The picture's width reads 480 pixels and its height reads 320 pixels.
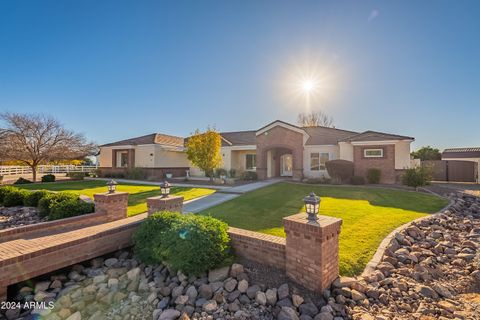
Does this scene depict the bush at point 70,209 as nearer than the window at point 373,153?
Yes

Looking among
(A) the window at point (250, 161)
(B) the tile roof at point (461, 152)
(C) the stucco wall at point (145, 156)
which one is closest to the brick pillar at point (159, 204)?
(A) the window at point (250, 161)

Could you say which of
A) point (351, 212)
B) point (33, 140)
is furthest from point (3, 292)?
point (33, 140)

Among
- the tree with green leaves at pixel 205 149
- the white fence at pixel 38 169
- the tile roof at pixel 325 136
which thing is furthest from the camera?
the white fence at pixel 38 169

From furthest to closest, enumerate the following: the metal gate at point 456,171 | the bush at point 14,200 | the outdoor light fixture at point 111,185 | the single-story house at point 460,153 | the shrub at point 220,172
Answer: the single-story house at point 460,153 < the shrub at point 220,172 < the metal gate at point 456,171 < the bush at point 14,200 < the outdoor light fixture at point 111,185

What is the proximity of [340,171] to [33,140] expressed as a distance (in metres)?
27.9

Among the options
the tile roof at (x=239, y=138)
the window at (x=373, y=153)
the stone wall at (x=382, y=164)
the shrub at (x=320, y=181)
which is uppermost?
the tile roof at (x=239, y=138)

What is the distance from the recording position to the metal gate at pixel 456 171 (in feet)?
67.5

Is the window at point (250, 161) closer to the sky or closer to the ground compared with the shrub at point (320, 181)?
closer to the sky

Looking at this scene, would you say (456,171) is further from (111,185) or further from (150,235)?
(111,185)

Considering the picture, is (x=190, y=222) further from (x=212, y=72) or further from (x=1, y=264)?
(x=212, y=72)

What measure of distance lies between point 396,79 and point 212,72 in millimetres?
11182

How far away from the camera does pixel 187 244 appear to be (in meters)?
4.47

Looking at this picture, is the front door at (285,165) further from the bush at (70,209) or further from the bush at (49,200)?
the bush at (70,209)

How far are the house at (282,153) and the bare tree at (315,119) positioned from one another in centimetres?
1507
